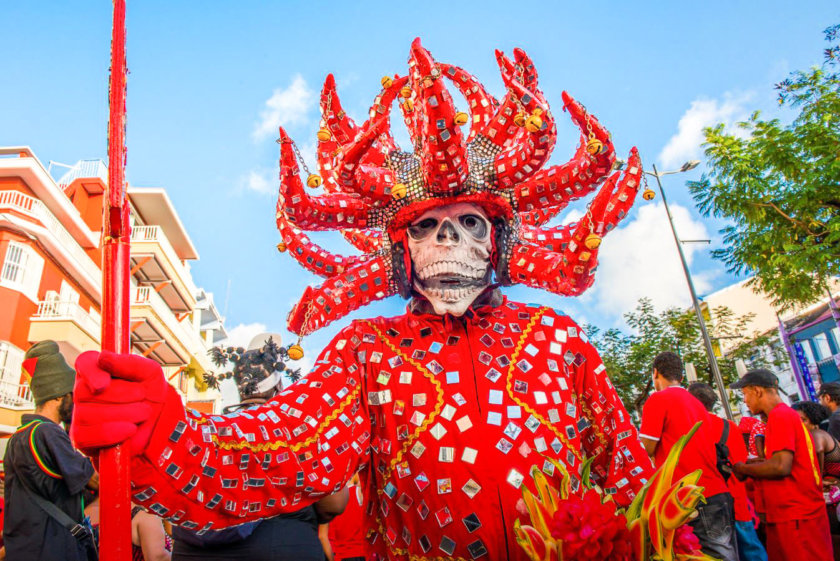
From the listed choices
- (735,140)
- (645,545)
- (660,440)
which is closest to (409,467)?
(645,545)

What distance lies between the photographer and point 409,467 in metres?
1.95

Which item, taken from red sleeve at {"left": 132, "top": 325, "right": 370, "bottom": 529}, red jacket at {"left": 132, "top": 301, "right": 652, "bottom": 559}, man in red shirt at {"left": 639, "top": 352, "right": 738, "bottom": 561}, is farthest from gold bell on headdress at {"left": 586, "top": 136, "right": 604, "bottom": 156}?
man in red shirt at {"left": 639, "top": 352, "right": 738, "bottom": 561}

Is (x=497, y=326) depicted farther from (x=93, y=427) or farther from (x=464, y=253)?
(x=93, y=427)

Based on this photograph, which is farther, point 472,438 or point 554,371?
point 554,371

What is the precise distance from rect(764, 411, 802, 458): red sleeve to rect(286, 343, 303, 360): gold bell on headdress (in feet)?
12.8

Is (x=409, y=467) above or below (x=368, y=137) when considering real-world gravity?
below

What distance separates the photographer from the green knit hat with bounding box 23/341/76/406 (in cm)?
346

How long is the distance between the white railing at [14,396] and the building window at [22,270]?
2413mm

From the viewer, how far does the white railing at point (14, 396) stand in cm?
1472

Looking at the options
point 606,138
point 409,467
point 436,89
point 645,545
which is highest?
point 436,89

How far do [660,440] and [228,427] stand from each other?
344cm

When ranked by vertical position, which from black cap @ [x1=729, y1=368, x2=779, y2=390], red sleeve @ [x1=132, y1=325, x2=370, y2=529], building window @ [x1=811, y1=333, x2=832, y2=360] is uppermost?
building window @ [x1=811, y1=333, x2=832, y2=360]

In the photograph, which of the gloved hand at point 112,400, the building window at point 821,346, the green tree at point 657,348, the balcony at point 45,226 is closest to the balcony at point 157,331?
the balcony at point 45,226

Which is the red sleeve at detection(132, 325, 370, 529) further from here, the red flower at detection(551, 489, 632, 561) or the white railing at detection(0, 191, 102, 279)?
the white railing at detection(0, 191, 102, 279)
